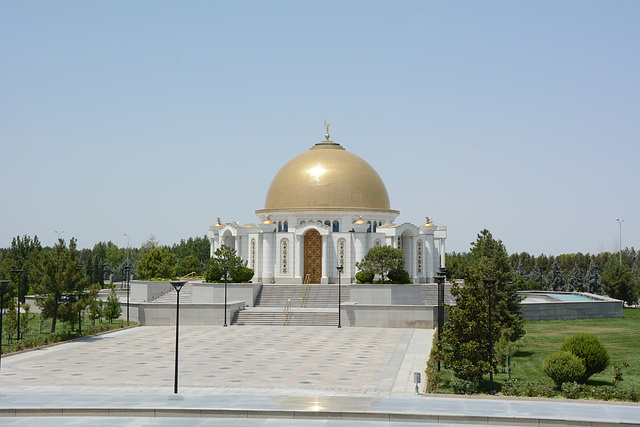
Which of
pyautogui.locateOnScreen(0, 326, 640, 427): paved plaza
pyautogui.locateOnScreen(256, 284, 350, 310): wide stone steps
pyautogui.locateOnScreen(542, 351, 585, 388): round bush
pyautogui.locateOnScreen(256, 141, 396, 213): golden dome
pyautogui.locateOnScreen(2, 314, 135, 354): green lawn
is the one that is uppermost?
pyautogui.locateOnScreen(256, 141, 396, 213): golden dome

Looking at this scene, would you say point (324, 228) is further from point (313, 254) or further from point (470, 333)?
point (470, 333)

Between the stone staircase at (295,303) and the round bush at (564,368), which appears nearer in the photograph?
the round bush at (564,368)

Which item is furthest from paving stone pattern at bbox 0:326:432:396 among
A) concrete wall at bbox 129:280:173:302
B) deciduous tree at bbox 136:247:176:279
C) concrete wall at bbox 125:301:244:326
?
deciduous tree at bbox 136:247:176:279

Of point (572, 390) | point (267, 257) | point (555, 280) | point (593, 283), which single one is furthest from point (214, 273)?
point (555, 280)

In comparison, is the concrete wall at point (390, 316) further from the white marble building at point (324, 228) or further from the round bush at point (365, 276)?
the white marble building at point (324, 228)

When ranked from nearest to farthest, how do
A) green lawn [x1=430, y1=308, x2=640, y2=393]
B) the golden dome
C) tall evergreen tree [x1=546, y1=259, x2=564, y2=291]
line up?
green lawn [x1=430, y1=308, x2=640, y2=393] < the golden dome < tall evergreen tree [x1=546, y1=259, x2=564, y2=291]

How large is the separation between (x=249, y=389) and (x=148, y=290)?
115ft

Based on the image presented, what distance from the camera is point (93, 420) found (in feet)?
58.3

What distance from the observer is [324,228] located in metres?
56.6

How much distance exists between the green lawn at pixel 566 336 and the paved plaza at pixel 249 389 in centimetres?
311

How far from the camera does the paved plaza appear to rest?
17.7 metres

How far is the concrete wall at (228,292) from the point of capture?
160ft

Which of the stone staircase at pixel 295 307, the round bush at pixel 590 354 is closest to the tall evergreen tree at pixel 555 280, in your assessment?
the stone staircase at pixel 295 307

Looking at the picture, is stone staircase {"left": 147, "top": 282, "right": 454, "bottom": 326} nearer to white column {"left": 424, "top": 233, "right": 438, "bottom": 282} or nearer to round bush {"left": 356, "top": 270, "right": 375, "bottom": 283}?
Result: round bush {"left": 356, "top": 270, "right": 375, "bottom": 283}
